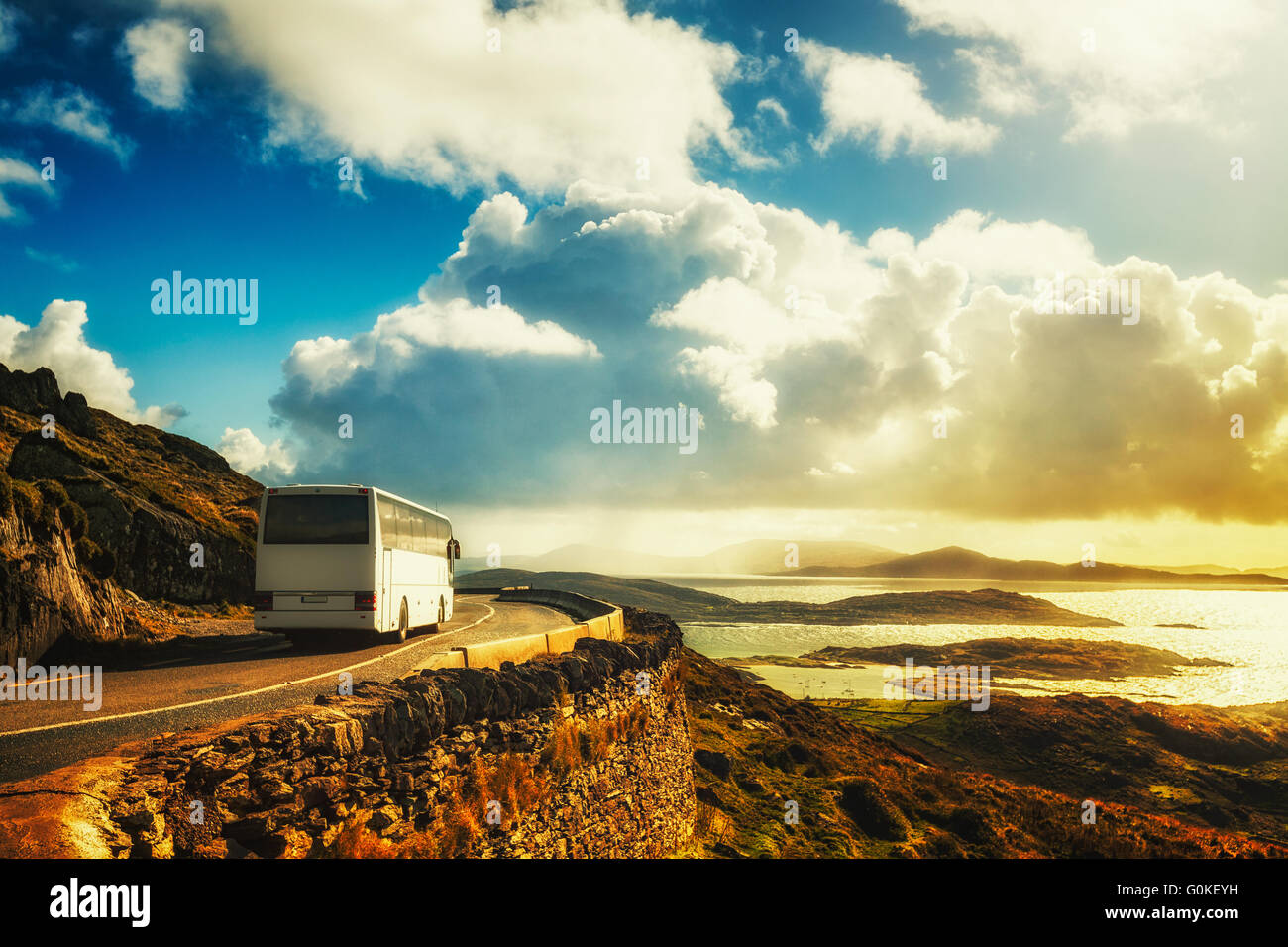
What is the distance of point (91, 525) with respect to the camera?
2266cm

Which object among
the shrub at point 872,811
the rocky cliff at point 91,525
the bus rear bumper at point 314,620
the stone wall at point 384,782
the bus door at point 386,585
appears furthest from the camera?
the shrub at point 872,811

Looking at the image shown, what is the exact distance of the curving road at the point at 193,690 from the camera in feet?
25.4

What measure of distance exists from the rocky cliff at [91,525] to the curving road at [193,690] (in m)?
2.30

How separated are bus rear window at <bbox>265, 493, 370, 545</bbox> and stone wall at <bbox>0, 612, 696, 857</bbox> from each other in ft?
21.5

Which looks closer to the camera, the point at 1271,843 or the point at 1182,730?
the point at 1271,843

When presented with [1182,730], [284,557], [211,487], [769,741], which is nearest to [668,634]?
[769,741]

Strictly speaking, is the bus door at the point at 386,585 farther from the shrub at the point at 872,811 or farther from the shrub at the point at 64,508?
the shrub at the point at 872,811

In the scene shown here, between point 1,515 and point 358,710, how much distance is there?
515 inches

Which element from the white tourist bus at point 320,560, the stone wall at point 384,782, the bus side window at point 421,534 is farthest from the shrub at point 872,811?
the white tourist bus at point 320,560

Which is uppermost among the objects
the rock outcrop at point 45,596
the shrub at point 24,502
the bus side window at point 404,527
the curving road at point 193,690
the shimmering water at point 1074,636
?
the shrub at point 24,502

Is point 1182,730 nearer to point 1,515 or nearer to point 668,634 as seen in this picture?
point 668,634

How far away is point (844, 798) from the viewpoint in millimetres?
35719
